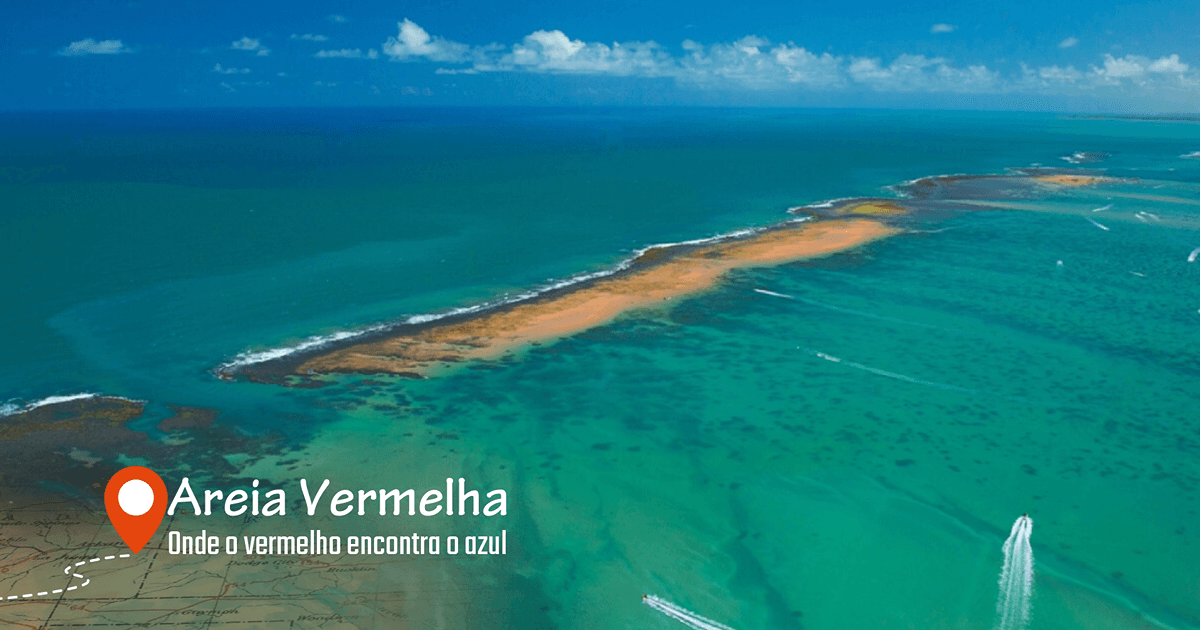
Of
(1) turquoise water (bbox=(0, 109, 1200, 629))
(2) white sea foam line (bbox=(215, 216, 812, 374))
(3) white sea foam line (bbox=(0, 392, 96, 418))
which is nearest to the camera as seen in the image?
(1) turquoise water (bbox=(0, 109, 1200, 629))

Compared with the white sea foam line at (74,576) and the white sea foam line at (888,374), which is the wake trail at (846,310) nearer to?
the white sea foam line at (888,374)

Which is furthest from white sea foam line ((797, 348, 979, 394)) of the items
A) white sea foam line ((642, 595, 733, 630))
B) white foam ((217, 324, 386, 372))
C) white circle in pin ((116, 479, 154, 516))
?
white circle in pin ((116, 479, 154, 516))

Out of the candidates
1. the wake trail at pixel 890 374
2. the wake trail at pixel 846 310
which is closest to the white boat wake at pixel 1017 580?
the wake trail at pixel 890 374

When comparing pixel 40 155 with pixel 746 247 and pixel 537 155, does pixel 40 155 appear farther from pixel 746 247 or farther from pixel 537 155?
pixel 746 247

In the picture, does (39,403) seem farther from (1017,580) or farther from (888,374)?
(888,374)

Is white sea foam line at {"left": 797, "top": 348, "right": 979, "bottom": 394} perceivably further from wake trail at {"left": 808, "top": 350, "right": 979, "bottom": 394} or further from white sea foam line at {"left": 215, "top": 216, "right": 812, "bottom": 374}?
white sea foam line at {"left": 215, "top": 216, "right": 812, "bottom": 374}

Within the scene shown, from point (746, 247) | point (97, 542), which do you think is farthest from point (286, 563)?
point (746, 247)
